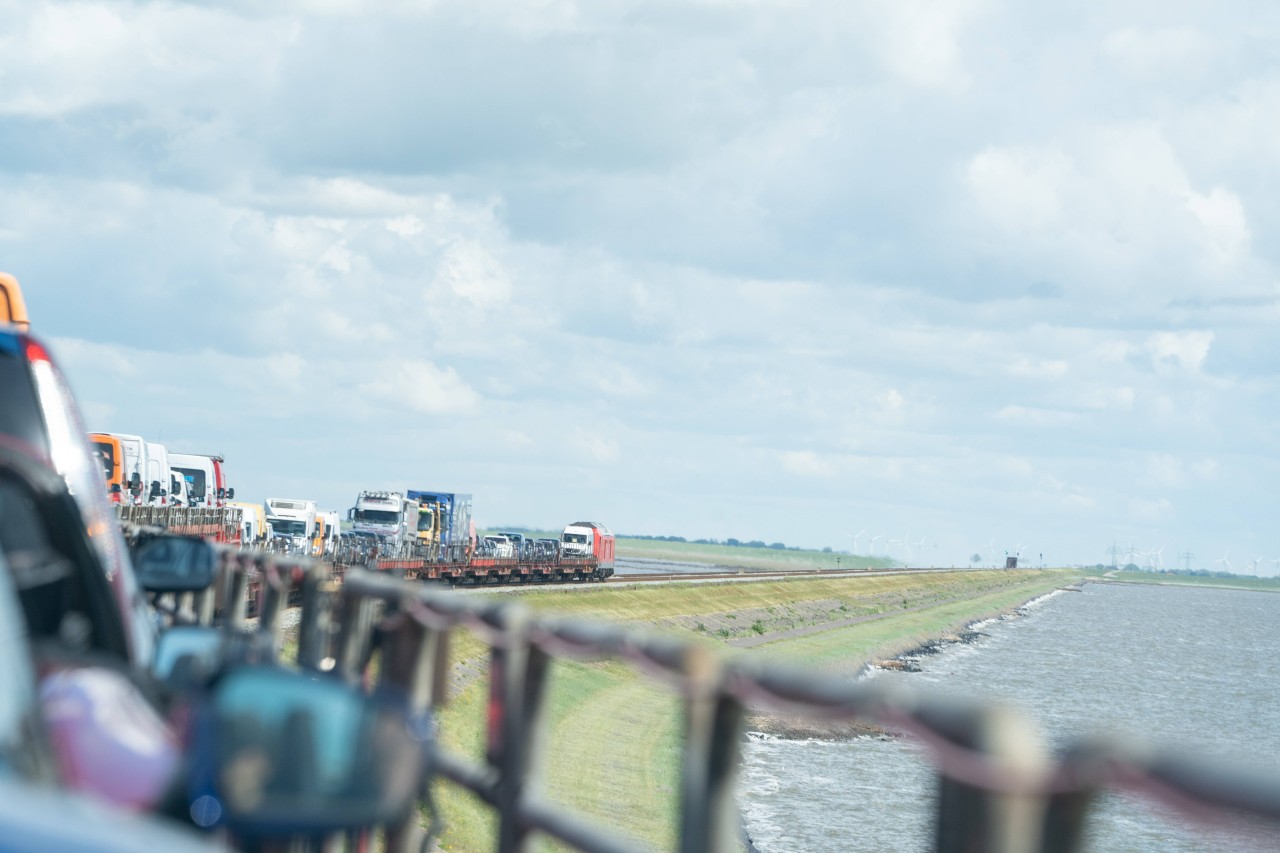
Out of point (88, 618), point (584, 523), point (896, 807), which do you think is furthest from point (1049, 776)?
point (584, 523)

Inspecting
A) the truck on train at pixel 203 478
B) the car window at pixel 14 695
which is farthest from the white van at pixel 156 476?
the car window at pixel 14 695

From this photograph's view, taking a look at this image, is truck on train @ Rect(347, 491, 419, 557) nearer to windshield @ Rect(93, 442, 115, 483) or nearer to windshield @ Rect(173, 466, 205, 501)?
windshield @ Rect(173, 466, 205, 501)

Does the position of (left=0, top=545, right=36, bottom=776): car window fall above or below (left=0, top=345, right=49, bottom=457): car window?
below

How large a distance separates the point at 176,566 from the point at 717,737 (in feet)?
8.60

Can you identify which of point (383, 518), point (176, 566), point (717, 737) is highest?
point (383, 518)

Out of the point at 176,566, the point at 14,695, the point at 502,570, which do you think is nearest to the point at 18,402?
the point at 176,566

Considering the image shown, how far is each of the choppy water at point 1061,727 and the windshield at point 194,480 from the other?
21695 millimetres

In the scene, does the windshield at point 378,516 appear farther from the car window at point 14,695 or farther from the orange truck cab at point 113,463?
the car window at point 14,695

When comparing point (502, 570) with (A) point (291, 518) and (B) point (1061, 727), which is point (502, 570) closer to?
(A) point (291, 518)

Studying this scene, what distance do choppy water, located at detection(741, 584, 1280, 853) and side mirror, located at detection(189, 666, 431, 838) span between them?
1343 mm

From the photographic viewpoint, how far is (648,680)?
401cm

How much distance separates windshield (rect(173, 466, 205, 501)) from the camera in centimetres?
5000

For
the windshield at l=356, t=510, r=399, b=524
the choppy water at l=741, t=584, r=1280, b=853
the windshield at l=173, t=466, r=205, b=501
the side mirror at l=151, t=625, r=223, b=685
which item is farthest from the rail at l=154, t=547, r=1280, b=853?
the windshield at l=356, t=510, r=399, b=524

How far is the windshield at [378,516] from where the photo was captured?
58031 millimetres
